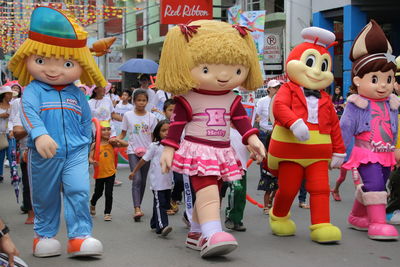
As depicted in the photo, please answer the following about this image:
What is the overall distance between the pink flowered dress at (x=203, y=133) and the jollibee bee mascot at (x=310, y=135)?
0.68m

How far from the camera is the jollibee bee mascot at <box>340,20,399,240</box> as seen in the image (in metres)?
6.63

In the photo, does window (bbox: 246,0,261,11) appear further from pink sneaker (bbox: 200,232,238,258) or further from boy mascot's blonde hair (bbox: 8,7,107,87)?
pink sneaker (bbox: 200,232,238,258)

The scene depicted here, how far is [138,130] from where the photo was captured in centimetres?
863

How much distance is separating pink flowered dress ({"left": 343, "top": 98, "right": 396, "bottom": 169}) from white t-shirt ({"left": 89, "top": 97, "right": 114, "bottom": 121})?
585 centimetres

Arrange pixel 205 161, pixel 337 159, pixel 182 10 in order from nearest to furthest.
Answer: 1. pixel 205 161
2. pixel 337 159
3. pixel 182 10

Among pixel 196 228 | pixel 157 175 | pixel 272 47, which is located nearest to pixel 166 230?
pixel 196 228

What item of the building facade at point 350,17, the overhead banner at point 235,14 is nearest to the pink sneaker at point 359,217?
the building facade at point 350,17

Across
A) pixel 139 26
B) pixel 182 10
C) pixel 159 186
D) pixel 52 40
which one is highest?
pixel 139 26

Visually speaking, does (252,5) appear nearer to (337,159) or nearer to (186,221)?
(186,221)

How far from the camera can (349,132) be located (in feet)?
22.4

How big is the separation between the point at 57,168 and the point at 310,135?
8.26 ft

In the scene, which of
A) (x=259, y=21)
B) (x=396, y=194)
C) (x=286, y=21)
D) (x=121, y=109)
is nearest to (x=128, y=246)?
(x=396, y=194)

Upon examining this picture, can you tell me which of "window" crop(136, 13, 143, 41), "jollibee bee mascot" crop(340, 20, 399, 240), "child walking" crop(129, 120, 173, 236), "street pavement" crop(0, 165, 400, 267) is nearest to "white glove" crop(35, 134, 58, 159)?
"street pavement" crop(0, 165, 400, 267)

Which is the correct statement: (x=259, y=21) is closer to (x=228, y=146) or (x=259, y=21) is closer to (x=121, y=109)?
(x=121, y=109)
